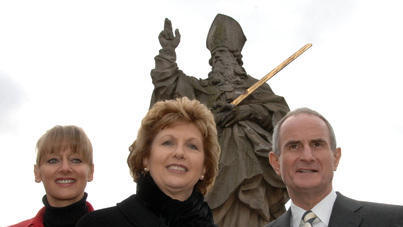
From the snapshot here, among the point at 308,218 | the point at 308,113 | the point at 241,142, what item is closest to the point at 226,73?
the point at 241,142

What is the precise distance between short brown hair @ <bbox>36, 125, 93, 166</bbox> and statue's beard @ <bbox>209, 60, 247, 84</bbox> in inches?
167

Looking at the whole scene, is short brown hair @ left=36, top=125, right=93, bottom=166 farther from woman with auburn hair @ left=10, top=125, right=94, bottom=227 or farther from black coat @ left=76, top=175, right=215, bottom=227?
black coat @ left=76, top=175, right=215, bottom=227

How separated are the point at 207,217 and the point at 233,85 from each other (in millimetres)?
4424

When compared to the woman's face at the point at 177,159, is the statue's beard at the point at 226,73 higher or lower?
higher

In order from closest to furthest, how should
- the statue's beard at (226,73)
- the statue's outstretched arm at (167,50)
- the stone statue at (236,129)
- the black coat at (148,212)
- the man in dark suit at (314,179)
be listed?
1. the black coat at (148,212)
2. the man in dark suit at (314,179)
3. the stone statue at (236,129)
4. the statue's outstretched arm at (167,50)
5. the statue's beard at (226,73)

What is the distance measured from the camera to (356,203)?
8.79 ft

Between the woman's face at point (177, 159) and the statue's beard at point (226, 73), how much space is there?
435cm

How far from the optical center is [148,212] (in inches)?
98.7

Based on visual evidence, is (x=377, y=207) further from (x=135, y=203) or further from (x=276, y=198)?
(x=276, y=198)

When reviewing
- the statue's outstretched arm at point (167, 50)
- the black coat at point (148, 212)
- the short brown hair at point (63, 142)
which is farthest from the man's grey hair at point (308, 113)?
the statue's outstretched arm at point (167, 50)

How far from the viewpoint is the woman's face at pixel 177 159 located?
8.41 feet

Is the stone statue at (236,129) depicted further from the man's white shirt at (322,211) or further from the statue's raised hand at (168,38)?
the man's white shirt at (322,211)

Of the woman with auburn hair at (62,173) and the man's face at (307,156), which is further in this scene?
the woman with auburn hair at (62,173)

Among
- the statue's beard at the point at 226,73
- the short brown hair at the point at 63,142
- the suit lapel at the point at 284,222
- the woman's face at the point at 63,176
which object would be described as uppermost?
the statue's beard at the point at 226,73
